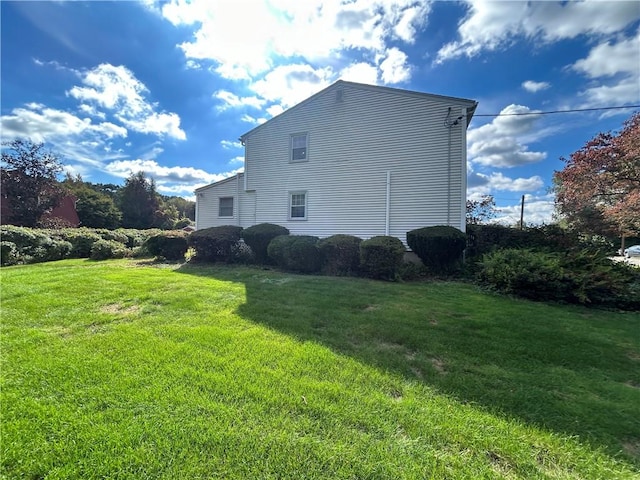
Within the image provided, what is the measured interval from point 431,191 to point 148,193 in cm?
3520

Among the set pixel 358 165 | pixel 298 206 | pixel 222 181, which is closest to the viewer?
pixel 358 165

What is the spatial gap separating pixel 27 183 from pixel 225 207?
1611cm

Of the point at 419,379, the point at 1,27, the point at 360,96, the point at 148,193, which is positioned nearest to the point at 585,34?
the point at 360,96

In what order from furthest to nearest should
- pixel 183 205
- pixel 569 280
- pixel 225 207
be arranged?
pixel 183 205, pixel 225 207, pixel 569 280

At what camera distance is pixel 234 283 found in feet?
23.5

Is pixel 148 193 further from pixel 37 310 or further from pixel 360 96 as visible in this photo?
pixel 37 310

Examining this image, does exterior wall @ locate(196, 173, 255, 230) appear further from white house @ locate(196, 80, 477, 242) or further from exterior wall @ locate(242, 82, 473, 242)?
exterior wall @ locate(242, 82, 473, 242)

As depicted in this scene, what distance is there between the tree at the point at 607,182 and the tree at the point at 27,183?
30483mm

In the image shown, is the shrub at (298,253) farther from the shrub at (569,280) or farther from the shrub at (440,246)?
the shrub at (569,280)

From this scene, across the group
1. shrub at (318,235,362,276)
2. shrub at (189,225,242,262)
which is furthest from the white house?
shrub at (318,235,362,276)

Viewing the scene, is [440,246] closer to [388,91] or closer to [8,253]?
[388,91]

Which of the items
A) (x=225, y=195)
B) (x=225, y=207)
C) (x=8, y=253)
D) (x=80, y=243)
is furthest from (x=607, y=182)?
(x=8, y=253)

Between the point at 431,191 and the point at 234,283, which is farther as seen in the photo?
the point at 431,191

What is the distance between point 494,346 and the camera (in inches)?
148
